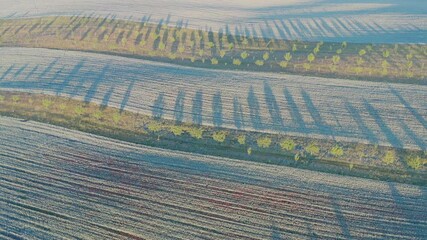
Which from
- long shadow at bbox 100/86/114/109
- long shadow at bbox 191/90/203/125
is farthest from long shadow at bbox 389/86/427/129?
long shadow at bbox 100/86/114/109

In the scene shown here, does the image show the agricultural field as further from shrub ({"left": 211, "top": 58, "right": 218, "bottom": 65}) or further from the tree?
the tree

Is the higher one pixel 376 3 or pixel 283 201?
pixel 376 3

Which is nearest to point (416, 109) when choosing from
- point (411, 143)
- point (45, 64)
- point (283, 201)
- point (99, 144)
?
point (411, 143)

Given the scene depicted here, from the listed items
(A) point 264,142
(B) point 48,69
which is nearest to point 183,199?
(A) point 264,142

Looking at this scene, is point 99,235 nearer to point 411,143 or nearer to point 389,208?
point 389,208

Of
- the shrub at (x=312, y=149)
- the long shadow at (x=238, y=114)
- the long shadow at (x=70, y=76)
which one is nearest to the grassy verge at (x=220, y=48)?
the long shadow at (x=70, y=76)
